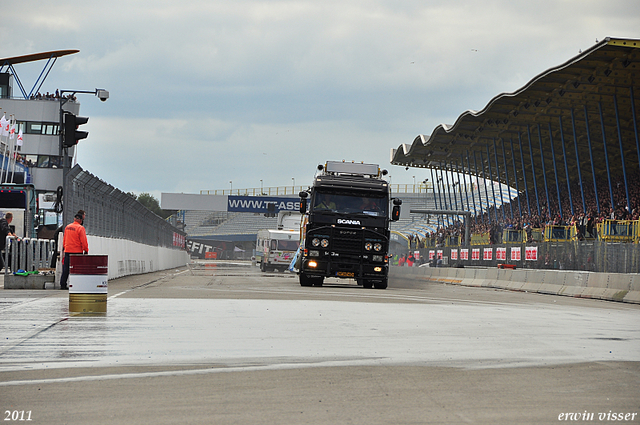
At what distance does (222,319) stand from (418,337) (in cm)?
302

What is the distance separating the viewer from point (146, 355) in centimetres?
752

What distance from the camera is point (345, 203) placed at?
Answer: 76.3 ft

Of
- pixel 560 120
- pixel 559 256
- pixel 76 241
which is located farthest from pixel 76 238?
pixel 560 120

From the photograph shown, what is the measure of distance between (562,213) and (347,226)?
26.4m

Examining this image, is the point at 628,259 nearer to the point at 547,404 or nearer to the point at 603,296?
the point at 603,296

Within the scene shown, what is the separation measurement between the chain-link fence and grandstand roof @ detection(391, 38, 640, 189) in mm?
19613

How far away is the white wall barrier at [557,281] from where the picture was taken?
20609 mm

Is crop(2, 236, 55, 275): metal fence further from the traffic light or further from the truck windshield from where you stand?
the truck windshield

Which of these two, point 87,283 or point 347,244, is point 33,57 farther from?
point 87,283

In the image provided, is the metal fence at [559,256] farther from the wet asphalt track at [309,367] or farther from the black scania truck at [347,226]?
the wet asphalt track at [309,367]

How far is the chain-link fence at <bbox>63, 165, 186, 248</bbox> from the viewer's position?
20.8 meters

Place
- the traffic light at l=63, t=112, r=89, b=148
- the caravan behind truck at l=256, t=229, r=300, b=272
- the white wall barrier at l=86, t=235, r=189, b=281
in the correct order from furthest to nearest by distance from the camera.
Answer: the caravan behind truck at l=256, t=229, r=300, b=272 < the white wall barrier at l=86, t=235, r=189, b=281 < the traffic light at l=63, t=112, r=89, b=148

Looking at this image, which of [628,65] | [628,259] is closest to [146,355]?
[628,259]

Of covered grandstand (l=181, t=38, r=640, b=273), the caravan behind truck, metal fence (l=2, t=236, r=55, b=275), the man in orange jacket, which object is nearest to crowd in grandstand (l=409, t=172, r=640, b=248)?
covered grandstand (l=181, t=38, r=640, b=273)
